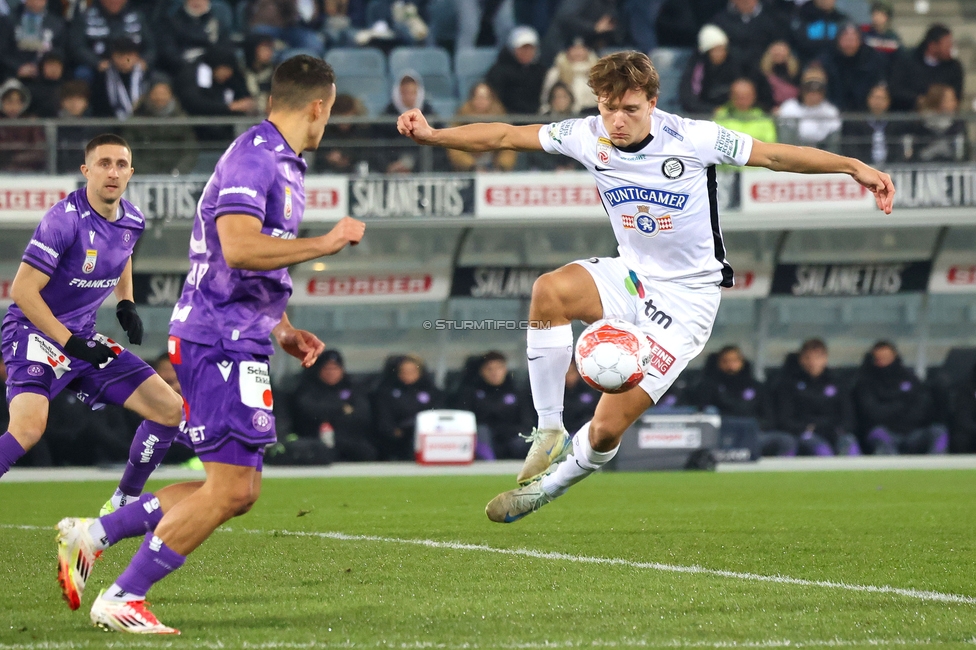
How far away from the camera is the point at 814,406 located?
15633 millimetres

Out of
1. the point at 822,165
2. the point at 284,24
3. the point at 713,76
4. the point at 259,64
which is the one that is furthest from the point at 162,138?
the point at 822,165

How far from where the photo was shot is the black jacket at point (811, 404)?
51.3 feet

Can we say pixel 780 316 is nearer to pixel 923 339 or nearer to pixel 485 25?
pixel 923 339

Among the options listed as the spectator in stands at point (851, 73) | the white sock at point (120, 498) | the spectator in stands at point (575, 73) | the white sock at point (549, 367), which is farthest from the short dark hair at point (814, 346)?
the white sock at point (120, 498)

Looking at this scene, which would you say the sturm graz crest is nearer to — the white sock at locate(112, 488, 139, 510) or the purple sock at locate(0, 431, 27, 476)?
the white sock at locate(112, 488, 139, 510)

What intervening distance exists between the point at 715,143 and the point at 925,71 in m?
11.4

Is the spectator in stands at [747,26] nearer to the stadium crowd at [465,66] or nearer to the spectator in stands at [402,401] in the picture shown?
the stadium crowd at [465,66]

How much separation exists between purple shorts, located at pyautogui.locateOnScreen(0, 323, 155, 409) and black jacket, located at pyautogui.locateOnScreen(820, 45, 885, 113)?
11.7 m

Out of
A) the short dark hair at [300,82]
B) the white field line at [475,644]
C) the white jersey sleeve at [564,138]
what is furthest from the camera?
the white jersey sleeve at [564,138]

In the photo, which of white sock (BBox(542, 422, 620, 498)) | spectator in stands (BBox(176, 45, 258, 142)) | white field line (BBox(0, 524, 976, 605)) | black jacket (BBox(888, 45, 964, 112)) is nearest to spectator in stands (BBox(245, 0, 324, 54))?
spectator in stands (BBox(176, 45, 258, 142))

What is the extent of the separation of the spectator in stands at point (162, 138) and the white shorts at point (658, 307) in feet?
28.7

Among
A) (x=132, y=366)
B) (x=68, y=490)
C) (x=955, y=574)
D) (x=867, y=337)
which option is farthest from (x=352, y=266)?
(x=955, y=574)

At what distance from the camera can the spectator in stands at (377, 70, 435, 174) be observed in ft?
48.4

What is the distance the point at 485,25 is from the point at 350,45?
188cm
